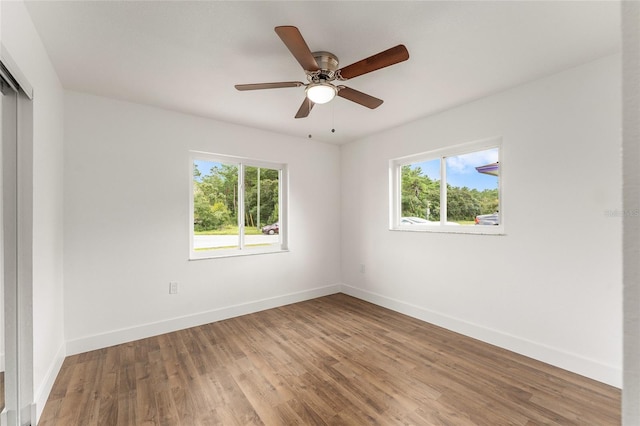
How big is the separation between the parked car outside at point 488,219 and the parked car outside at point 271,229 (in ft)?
8.17

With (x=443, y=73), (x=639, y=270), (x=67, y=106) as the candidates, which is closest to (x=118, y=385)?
(x=67, y=106)

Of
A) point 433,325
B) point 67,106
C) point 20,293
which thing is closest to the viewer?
point 20,293

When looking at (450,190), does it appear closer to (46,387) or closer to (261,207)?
(261,207)

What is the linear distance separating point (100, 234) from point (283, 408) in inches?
90.9

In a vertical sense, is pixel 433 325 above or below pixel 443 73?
below

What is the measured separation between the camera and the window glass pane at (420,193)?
3.47m

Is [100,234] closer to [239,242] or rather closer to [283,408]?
[239,242]

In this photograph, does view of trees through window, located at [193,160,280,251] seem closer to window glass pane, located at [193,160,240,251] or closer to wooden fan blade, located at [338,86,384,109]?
window glass pane, located at [193,160,240,251]

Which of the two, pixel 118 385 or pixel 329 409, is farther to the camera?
pixel 118 385

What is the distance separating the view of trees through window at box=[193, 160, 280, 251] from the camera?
3473 mm

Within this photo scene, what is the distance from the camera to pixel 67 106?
2650mm

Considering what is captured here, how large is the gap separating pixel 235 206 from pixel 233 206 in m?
0.03

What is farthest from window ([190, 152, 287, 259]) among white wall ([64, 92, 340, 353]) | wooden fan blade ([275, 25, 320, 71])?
wooden fan blade ([275, 25, 320, 71])

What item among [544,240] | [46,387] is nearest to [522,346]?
[544,240]
